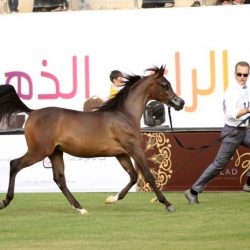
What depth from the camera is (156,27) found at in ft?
58.1

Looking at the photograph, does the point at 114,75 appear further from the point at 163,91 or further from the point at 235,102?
the point at 235,102

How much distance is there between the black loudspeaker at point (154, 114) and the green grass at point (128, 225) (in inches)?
79.8

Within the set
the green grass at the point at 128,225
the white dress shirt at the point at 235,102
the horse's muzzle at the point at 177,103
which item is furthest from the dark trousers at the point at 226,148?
the horse's muzzle at the point at 177,103

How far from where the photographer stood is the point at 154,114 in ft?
56.9

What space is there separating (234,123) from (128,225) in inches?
119

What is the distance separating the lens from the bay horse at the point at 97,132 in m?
13.3

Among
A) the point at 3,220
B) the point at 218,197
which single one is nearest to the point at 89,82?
the point at 218,197

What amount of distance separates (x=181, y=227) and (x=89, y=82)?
689 cm

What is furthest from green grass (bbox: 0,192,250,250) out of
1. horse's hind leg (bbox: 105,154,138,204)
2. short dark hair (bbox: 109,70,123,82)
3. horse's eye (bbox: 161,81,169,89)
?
short dark hair (bbox: 109,70,123,82)

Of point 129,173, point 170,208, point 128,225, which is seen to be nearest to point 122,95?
point 129,173

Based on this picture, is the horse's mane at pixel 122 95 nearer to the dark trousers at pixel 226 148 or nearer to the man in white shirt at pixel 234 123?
the man in white shirt at pixel 234 123

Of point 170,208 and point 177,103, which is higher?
point 177,103

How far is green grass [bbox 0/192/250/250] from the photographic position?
1006 cm

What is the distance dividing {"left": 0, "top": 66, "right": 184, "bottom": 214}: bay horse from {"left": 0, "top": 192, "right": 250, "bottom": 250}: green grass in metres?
0.45
